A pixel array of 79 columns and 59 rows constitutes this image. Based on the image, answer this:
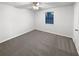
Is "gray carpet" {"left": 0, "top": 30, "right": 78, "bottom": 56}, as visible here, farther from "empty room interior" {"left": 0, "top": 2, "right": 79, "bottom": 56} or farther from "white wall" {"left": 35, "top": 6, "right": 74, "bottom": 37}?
"white wall" {"left": 35, "top": 6, "right": 74, "bottom": 37}

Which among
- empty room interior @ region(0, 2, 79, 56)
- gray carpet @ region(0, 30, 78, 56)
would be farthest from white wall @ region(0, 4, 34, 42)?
gray carpet @ region(0, 30, 78, 56)

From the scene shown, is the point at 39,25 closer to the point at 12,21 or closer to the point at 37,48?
the point at 12,21

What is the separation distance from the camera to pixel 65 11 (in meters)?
4.76

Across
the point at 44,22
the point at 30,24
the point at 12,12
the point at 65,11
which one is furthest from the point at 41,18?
the point at 12,12

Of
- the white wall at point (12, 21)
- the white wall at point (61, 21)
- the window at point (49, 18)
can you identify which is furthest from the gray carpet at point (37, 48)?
the window at point (49, 18)

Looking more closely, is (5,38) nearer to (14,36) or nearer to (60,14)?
(14,36)

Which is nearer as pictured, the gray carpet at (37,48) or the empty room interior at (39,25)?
the gray carpet at (37,48)

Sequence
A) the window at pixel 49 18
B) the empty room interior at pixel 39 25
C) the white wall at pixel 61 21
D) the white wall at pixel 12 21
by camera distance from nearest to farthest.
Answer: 1. the empty room interior at pixel 39 25
2. the white wall at pixel 12 21
3. the white wall at pixel 61 21
4. the window at pixel 49 18

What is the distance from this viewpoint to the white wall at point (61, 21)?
15.0ft

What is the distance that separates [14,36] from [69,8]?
3.57 m

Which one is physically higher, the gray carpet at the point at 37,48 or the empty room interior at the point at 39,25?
the empty room interior at the point at 39,25

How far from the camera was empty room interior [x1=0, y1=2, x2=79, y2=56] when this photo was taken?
131 inches

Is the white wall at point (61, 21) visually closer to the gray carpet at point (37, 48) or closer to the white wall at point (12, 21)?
the white wall at point (12, 21)

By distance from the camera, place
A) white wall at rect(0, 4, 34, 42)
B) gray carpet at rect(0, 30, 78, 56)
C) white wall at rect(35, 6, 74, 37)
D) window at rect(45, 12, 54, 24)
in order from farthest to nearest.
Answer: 1. window at rect(45, 12, 54, 24)
2. white wall at rect(35, 6, 74, 37)
3. white wall at rect(0, 4, 34, 42)
4. gray carpet at rect(0, 30, 78, 56)
